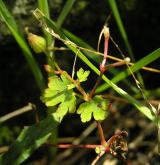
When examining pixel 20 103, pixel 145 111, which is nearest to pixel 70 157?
pixel 20 103

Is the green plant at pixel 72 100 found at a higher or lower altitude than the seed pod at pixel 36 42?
lower

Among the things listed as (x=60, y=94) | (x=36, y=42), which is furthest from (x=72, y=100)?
(x=36, y=42)

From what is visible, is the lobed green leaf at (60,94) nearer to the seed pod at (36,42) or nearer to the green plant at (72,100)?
the green plant at (72,100)

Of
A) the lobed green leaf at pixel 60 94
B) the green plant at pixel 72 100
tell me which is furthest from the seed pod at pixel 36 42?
the lobed green leaf at pixel 60 94

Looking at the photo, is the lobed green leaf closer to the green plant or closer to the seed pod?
the green plant

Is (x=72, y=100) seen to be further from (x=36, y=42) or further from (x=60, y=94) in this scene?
(x=36, y=42)

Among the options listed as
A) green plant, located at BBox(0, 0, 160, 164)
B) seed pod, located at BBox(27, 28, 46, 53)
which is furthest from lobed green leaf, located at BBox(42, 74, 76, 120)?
seed pod, located at BBox(27, 28, 46, 53)

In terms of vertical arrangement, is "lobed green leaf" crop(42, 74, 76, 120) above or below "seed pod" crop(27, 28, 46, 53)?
below

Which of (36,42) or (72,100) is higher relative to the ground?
(36,42)

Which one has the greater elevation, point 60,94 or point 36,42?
point 36,42
